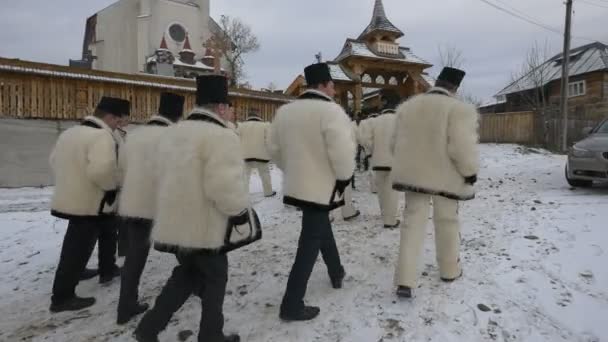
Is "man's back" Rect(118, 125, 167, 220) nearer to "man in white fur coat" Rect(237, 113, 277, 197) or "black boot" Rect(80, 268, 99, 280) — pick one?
"black boot" Rect(80, 268, 99, 280)

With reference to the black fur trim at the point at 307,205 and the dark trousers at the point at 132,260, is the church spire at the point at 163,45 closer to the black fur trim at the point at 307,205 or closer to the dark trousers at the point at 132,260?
the dark trousers at the point at 132,260

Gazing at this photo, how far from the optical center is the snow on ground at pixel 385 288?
315 centimetres

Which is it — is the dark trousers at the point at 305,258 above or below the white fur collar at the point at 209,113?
below

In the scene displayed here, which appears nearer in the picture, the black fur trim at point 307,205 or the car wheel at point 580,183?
the black fur trim at point 307,205

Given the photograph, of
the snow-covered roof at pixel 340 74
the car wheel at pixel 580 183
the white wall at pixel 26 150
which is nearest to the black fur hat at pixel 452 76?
the car wheel at pixel 580 183

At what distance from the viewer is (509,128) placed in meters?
20.6

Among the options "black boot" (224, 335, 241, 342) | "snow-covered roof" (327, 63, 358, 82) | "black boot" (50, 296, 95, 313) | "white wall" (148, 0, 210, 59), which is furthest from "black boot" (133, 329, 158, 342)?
"white wall" (148, 0, 210, 59)

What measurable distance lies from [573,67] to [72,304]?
37.5 metres

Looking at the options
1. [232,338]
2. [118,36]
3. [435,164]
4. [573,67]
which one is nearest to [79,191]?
[232,338]

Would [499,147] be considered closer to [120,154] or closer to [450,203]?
[450,203]

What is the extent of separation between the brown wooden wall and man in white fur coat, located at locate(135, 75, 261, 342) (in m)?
19.2

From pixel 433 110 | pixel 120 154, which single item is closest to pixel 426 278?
pixel 433 110

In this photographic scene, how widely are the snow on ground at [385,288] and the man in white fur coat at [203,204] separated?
0.55m

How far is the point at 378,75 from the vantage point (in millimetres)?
19547
